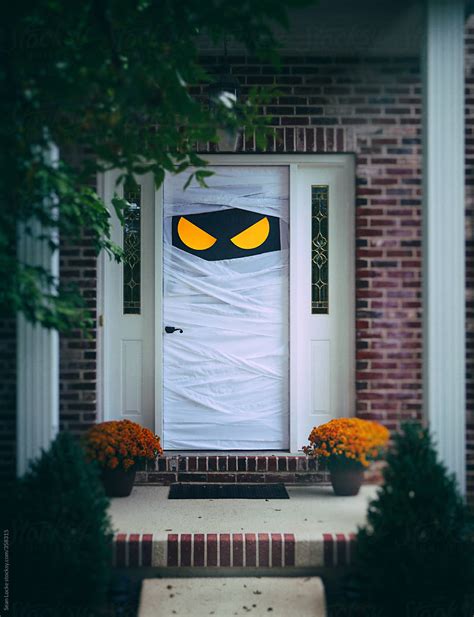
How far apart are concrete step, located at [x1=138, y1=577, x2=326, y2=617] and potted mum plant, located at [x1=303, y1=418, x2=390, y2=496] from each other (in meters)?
0.59

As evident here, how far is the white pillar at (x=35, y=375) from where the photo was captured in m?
2.87

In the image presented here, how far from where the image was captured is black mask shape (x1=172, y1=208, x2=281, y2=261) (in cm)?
444

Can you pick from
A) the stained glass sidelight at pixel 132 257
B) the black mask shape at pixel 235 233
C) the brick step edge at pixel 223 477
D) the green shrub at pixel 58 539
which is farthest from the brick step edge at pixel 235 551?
the black mask shape at pixel 235 233

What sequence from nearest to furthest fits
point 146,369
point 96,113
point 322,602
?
point 96,113 → point 322,602 → point 146,369

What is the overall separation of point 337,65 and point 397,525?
2.88 m

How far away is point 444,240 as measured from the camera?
301 cm

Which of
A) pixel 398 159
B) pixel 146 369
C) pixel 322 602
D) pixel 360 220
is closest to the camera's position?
pixel 322 602

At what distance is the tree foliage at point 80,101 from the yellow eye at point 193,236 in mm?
1382

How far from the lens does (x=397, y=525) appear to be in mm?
2771

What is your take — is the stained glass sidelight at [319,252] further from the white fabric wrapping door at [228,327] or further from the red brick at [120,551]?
the red brick at [120,551]

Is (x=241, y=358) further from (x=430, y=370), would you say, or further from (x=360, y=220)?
(x=430, y=370)

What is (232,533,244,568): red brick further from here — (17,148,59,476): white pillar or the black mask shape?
the black mask shape

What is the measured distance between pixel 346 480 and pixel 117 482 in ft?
4.08

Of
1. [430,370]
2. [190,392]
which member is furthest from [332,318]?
[430,370]
